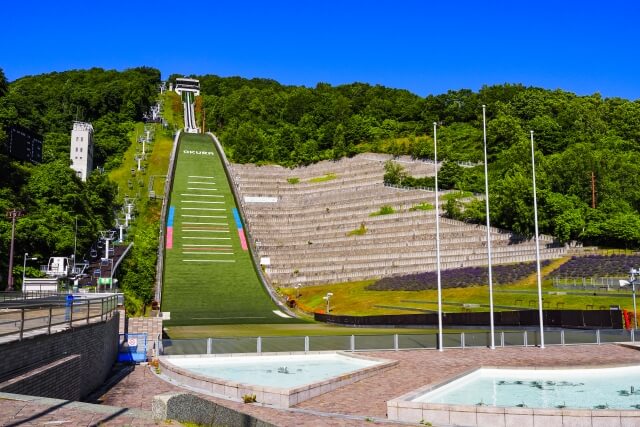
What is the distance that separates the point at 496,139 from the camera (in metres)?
109

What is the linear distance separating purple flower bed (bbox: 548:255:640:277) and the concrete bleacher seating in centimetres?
382

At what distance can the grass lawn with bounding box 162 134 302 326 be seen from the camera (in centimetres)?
5606

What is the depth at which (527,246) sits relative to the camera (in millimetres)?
63844

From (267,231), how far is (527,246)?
114ft

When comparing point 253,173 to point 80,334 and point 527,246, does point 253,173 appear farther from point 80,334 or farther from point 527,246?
point 80,334

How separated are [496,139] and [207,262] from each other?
206ft

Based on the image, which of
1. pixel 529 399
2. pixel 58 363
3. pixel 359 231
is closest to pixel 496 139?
pixel 359 231

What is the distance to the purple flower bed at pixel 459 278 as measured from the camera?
56844mm

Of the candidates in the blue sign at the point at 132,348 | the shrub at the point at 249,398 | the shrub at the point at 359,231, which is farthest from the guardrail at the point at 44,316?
the shrub at the point at 359,231

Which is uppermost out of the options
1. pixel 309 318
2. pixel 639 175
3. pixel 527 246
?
pixel 639 175

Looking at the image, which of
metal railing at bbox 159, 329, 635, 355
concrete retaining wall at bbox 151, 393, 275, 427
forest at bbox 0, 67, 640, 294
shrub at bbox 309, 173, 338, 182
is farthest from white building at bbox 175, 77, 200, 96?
concrete retaining wall at bbox 151, 393, 275, 427

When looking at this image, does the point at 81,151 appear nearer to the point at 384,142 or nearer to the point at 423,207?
the point at 384,142

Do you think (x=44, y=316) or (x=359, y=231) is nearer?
(x=44, y=316)

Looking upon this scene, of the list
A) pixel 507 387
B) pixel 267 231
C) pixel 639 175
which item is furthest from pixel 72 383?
pixel 639 175
